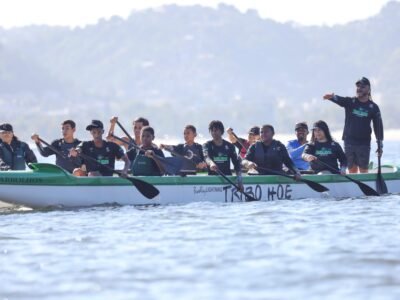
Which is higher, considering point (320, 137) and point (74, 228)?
point (320, 137)

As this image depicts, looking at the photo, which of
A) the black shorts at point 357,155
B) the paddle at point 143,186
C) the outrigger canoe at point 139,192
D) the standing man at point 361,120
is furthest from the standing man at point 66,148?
the black shorts at point 357,155

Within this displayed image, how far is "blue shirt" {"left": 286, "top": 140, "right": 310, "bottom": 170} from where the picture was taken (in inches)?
826

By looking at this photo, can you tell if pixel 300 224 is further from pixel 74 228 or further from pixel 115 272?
pixel 115 272

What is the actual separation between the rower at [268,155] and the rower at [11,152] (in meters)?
4.10

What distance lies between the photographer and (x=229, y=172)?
1980 cm

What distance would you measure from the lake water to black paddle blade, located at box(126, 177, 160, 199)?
34 centimetres

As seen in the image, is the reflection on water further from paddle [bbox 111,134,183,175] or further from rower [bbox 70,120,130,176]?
rower [bbox 70,120,130,176]

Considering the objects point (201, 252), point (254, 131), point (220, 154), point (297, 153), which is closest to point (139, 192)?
point (220, 154)

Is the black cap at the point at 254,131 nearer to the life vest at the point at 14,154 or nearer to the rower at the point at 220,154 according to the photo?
the rower at the point at 220,154

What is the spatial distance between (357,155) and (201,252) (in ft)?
27.6

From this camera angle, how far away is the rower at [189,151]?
776 inches

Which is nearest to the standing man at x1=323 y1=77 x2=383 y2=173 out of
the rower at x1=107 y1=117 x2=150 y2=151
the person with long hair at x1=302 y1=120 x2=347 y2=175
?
the person with long hair at x1=302 y1=120 x2=347 y2=175

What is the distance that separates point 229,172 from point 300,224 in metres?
3.85

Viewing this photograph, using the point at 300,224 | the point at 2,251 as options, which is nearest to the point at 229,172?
the point at 300,224
